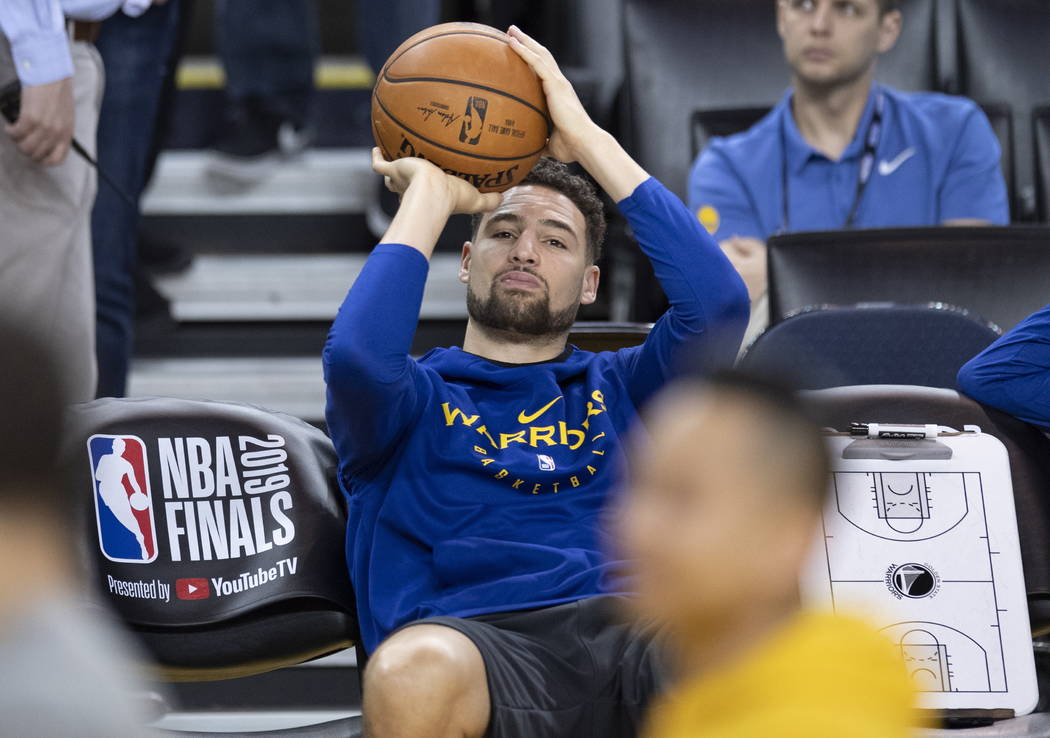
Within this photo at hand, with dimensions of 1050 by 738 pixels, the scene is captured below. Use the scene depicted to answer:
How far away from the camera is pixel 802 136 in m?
3.69

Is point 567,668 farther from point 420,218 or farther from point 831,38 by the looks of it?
point 831,38

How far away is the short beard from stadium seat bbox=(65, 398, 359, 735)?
14.9 inches

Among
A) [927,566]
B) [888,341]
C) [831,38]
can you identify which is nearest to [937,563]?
[927,566]

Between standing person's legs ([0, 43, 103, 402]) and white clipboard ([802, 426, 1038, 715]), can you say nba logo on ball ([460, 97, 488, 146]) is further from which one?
standing person's legs ([0, 43, 103, 402])

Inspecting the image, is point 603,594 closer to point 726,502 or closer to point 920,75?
point 726,502

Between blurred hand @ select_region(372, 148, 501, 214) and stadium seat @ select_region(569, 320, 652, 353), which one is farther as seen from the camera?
stadium seat @ select_region(569, 320, 652, 353)

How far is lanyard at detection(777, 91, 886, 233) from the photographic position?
3.60 meters

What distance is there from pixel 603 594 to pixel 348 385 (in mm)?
482

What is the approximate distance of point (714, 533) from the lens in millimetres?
1292

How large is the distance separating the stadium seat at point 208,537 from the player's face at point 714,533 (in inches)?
42.5

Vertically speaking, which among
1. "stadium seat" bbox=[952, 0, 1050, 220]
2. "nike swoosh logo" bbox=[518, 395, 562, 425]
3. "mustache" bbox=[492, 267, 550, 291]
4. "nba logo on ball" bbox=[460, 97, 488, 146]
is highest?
"stadium seat" bbox=[952, 0, 1050, 220]

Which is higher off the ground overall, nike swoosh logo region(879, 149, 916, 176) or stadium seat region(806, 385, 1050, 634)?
nike swoosh logo region(879, 149, 916, 176)

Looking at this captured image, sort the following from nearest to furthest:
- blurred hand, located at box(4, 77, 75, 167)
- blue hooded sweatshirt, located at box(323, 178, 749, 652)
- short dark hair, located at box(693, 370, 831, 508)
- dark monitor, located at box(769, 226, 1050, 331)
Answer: short dark hair, located at box(693, 370, 831, 508) < blue hooded sweatshirt, located at box(323, 178, 749, 652) < blurred hand, located at box(4, 77, 75, 167) < dark monitor, located at box(769, 226, 1050, 331)

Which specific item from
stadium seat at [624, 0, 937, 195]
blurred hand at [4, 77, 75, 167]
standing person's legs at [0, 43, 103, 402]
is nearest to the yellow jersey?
standing person's legs at [0, 43, 103, 402]
